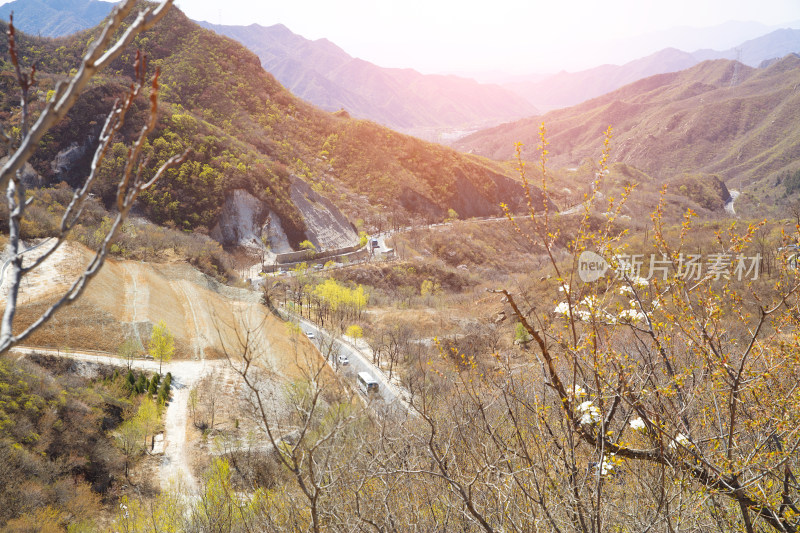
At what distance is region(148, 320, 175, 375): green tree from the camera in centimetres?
2559

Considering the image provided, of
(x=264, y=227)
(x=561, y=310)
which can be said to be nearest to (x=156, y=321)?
(x=264, y=227)

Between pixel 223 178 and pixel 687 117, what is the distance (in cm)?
18204

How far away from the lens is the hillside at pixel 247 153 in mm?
55312

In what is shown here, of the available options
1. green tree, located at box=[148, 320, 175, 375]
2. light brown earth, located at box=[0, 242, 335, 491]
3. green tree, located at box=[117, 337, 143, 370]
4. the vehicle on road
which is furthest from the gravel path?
the vehicle on road

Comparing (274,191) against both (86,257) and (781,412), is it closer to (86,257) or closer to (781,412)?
(86,257)

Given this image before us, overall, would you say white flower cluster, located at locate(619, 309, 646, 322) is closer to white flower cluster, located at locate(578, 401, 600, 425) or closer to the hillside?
white flower cluster, located at locate(578, 401, 600, 425)

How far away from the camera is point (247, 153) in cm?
6675

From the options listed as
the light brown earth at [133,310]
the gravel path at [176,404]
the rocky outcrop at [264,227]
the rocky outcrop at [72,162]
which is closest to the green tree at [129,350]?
the gravel path at [176,404]

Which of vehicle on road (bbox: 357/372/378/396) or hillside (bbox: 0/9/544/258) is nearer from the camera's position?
vehicle on road (bbox: 357/372/378/396)

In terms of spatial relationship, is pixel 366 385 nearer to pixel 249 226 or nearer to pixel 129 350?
pixel 129 350

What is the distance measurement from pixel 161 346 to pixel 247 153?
156ft

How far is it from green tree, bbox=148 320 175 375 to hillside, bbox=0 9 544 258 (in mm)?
29268

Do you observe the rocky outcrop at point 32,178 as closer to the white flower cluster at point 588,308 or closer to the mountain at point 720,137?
the white flower cluster at point 588,308

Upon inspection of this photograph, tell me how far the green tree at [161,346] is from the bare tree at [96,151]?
26.6 meters
